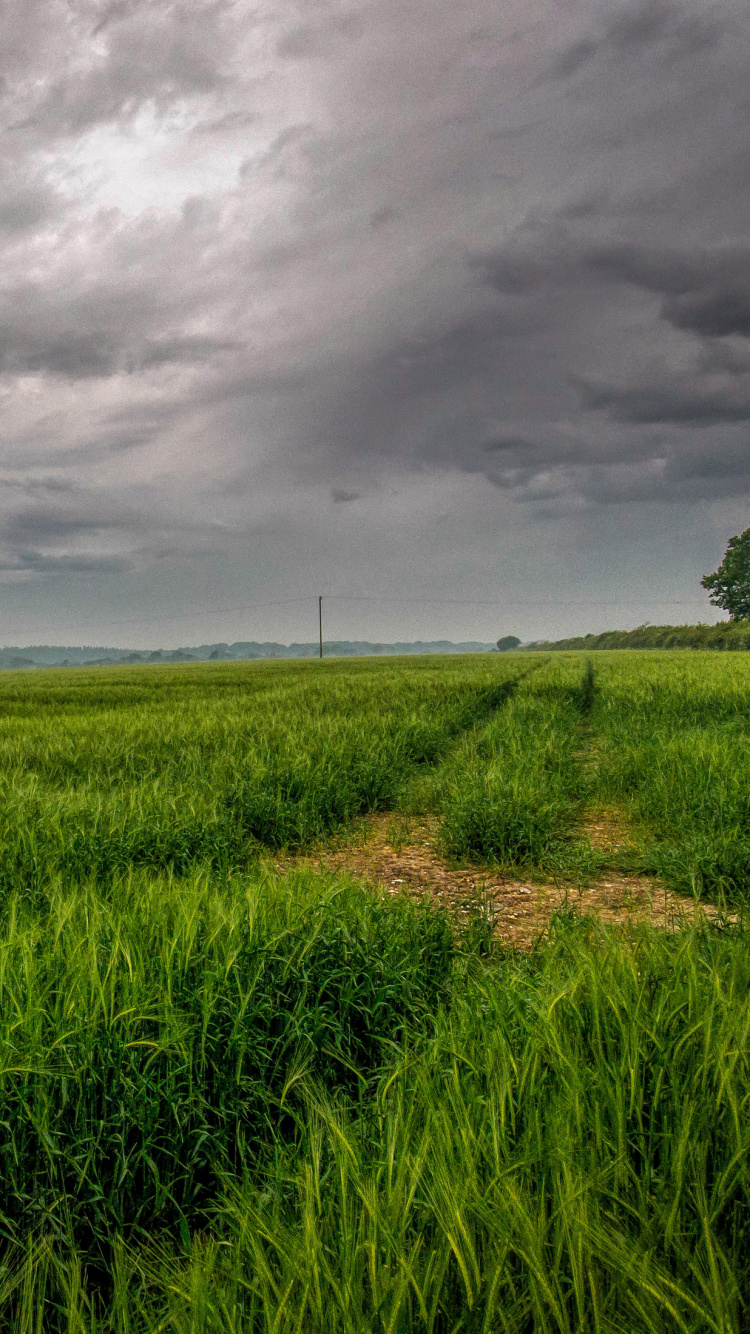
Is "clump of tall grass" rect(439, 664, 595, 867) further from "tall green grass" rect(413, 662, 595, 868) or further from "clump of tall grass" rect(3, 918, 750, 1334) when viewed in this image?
"clump of tall grass" rect(3, 918, 750, 1334)

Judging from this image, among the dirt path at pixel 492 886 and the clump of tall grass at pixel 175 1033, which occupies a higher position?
the clump of tall grass at pixel 175 1033

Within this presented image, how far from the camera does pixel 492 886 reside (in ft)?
14.5

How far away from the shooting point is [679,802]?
5.72 m

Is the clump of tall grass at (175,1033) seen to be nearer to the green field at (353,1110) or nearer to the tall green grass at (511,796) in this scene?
the green field at (353,1110)

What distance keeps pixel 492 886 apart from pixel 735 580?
10379cm

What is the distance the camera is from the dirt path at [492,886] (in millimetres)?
3646

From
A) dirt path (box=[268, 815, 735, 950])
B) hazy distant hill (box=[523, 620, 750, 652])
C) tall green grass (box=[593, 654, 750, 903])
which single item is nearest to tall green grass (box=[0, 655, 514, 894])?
dirt path (box=[268, 815, 735, 950])

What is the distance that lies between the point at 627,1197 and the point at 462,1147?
35cm

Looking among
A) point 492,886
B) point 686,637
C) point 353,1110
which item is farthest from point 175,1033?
point 686,637

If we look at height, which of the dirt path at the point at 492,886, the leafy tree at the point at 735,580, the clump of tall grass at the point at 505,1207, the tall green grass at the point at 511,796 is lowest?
the dirt path at the point at 492,886

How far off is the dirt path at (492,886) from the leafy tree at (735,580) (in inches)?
3930

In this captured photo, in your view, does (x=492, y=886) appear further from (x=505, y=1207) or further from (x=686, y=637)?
(x=686, y=637)

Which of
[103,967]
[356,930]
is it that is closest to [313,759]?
[356,930]

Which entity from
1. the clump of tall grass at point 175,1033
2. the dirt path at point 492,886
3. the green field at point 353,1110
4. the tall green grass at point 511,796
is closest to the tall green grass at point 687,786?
the green field at point 353,1110
